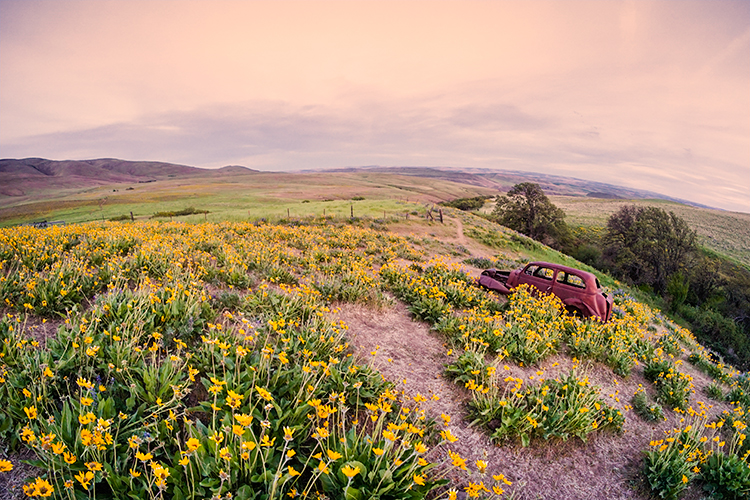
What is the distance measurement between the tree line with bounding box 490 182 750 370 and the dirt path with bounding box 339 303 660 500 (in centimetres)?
2168

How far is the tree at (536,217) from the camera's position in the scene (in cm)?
4166

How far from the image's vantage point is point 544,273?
11.0 metres

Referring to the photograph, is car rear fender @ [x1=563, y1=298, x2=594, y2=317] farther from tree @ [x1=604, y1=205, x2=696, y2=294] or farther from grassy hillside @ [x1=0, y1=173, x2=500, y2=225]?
tree @ [x1=604, y1=205, x2=696, y2=294]

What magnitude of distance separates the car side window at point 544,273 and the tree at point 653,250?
94.9 feet

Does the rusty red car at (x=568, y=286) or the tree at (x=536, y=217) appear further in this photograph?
the tree at (x=536, y=217)

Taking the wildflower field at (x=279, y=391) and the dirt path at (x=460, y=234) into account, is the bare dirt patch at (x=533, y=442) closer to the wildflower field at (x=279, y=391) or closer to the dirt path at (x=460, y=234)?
the wildflower field at (x=279, y=391)

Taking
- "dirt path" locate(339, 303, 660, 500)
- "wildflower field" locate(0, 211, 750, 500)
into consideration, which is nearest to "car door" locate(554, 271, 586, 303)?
"wildflower field" locate(0, 211, 750, 500)

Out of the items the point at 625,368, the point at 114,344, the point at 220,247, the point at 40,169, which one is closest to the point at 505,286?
the point at 625,368

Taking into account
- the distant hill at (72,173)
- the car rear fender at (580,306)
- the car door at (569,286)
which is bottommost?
the car rear fender at (580,306)

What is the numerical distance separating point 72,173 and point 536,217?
194 m

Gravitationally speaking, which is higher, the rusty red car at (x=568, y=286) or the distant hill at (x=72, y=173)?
the distant hill at (x=72, y=173)

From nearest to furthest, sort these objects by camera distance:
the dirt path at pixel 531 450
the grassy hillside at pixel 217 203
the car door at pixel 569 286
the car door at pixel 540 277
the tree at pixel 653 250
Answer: the dirt path at pixel 531 450 → the car door at pixel 569 286 → the car door at pixel 540 277 → the tree at pixel 653 250 → the grassy hillside at pixel 217 203

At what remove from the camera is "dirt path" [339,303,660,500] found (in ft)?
13.6

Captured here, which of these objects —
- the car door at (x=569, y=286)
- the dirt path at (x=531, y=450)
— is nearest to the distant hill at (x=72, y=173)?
the dirt path at (x=531, y=450)
